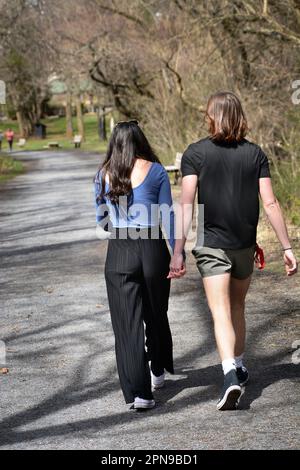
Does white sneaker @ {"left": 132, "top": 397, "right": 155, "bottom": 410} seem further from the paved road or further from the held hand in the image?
the held hand

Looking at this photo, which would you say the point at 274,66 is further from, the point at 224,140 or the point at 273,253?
the point at 224,140

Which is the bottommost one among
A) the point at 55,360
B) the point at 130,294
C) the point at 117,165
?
the point at 55,360

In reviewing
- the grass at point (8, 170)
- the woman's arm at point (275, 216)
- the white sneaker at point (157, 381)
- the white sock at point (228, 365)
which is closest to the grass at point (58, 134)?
the grass at point (8, 170)

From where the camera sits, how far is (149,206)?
592cm

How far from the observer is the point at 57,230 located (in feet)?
53.8

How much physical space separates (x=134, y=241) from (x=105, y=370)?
1.38 meters

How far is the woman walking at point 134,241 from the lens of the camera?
589 centimetres

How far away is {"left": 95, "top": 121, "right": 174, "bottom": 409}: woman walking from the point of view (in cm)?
589

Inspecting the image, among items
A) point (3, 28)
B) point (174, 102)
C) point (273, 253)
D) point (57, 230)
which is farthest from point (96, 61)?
point (273, 253)

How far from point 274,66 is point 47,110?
9168cm

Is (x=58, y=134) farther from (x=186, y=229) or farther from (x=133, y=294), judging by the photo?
(x=186, y=229)

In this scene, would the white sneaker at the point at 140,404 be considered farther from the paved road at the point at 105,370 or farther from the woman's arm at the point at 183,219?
the woman's arm at the point at 183,219

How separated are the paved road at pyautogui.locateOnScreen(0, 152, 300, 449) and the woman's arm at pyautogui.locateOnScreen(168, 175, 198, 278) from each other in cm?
86

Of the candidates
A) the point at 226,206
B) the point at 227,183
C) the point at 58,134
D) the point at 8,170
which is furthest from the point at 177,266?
the point at 58,134
